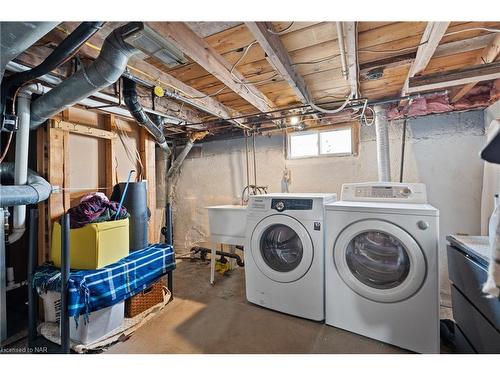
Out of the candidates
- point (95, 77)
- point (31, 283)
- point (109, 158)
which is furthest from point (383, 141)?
point (31, 283)

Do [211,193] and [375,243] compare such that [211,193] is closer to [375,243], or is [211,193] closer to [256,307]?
[256,307]

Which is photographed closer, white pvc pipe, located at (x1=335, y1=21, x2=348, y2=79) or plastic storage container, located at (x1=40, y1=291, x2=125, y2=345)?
white pvc pipe, located at (x1=335, y1=21, x2=348, y2=79)

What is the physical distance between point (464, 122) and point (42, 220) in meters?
4.16

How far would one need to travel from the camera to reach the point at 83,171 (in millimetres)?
2264

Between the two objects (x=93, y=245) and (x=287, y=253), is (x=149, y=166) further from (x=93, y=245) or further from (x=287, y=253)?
(x=287, y=253)

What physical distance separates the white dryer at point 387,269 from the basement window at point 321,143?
1027 millimetres

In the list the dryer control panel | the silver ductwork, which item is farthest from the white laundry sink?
the silver ductwork

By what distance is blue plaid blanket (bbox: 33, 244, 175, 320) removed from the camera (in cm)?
143

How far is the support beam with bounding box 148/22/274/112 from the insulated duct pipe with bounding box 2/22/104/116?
12.3 inches

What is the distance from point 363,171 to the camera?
265cm

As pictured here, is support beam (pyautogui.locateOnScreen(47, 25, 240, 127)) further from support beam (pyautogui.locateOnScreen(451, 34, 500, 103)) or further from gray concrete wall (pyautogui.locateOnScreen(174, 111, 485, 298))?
support beam (pyautogui.locateOnScreen(451, 34, 500, 103))

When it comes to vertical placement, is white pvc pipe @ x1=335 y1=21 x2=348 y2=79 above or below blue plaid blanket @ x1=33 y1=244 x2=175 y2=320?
above

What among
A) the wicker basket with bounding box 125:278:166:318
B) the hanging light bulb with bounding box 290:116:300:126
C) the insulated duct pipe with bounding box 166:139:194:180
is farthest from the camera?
the insulated duct pipe with bounding box 166:139:194:180

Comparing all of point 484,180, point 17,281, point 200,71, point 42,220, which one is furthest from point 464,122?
point 17,281
